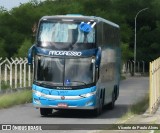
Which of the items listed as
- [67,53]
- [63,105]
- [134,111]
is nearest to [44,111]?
[63,105]

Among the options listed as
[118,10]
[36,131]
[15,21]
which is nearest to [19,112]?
[36,131]

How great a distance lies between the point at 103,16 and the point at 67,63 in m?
64.8

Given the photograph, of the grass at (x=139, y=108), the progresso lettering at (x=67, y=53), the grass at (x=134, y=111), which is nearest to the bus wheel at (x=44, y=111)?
the progresso lettering at (x=67, y=53)

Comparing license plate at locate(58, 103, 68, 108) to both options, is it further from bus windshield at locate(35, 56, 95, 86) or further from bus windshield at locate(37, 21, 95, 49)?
bus windshield at locate(37, 21, 95, 49)

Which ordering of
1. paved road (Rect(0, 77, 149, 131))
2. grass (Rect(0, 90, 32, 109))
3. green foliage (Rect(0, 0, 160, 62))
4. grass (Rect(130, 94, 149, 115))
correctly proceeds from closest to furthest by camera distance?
paved road (Rect(0, 77, 149, 131)) → grass (Rect(130, 94, 149, 115)) → grass (Rect(0, 90, 32, 109)) → green foliage (Rect(0, 0, 160, 62))

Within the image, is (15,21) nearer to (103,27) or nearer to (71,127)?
(103,27)

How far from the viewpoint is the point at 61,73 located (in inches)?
941

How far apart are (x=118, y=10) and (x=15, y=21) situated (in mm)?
Result: 25609

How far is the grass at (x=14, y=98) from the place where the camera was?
30.2m

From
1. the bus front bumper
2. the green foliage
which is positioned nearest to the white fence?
the bus front bumper

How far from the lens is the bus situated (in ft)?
78.3

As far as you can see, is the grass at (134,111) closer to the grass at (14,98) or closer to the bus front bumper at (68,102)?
the bus front bumper at (68,102)

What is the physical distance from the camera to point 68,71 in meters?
23.9

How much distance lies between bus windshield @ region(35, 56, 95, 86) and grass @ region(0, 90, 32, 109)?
584 centimetres
